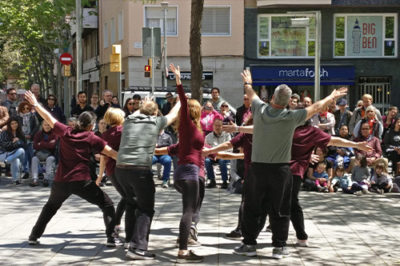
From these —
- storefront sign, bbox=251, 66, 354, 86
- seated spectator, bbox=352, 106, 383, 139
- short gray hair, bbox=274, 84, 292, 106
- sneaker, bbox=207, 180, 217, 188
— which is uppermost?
storefront sign, bbox=251, 66, 354, 86

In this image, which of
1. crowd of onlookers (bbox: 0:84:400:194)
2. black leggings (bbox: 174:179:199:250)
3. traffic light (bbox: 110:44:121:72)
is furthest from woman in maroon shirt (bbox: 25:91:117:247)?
traffic light (bbox: 110:44:121:72)

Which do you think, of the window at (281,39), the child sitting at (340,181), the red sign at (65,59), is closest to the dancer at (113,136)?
the child sitting at (340,181)

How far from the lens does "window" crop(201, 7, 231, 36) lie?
30.6 metres

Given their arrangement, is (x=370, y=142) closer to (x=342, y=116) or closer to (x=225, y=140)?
(x=342, y=116)

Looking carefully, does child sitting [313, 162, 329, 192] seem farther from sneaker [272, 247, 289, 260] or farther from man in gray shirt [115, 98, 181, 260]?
man in gray shirt [115, 98, 181, 260]

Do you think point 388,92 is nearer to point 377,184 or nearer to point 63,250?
point 377,184

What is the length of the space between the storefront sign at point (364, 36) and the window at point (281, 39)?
1.76 meters

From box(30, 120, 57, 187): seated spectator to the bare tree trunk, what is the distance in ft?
10.7

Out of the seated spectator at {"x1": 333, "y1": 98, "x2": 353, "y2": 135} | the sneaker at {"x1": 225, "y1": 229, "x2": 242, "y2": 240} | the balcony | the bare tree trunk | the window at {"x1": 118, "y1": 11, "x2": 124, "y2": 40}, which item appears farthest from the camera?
the window at {"x1": 118, "y1": 11, "x2": 124, "y2": 40}

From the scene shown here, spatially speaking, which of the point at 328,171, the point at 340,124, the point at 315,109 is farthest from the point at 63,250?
the point at 340,124

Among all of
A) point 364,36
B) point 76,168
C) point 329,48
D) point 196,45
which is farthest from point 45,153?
point 364,36

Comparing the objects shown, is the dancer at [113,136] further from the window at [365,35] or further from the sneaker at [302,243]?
the window at [365,35]

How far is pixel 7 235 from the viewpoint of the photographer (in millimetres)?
8750

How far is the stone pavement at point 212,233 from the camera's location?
7453 millimetres
